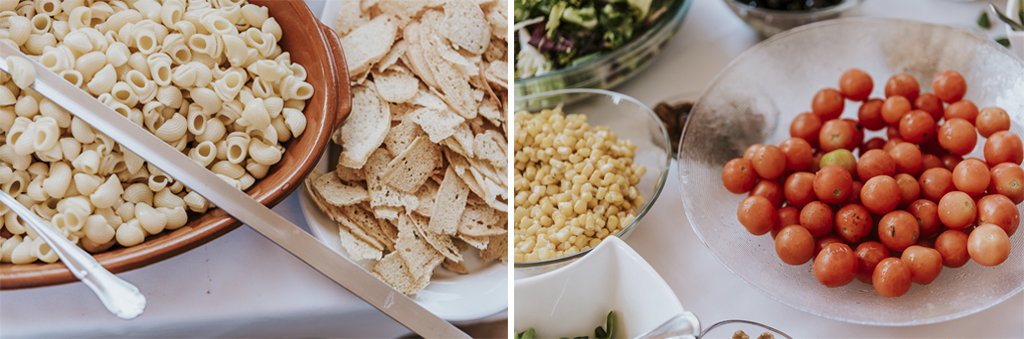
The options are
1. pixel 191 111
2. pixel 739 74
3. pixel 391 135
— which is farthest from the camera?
pixel 739 74

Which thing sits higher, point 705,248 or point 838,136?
point 838,136

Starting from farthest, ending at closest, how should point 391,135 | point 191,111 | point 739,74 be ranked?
point 739,74 → point 391,135 → point 191,111

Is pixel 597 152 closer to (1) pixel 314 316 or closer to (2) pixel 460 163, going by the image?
(2) pixel 460 163

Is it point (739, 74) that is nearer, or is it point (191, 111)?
point (191, 111)

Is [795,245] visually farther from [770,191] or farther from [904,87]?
[904,87]

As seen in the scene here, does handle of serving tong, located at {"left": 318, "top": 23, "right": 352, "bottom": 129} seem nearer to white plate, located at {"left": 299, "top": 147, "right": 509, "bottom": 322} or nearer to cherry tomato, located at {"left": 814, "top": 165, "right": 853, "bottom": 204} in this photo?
white plate, located at {"left": 299, "top": 147, "right": 509, "bottom": 322}

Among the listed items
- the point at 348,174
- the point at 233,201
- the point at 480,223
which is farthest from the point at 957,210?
the point at 233,201

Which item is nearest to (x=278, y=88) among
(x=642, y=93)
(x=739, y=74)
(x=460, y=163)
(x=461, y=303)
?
(x=460, y=163)
